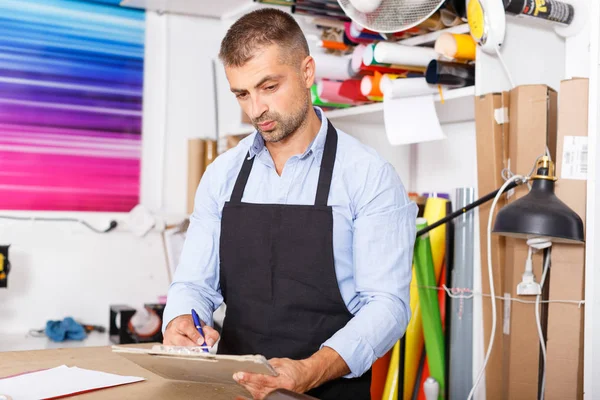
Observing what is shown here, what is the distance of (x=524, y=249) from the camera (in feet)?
6.56

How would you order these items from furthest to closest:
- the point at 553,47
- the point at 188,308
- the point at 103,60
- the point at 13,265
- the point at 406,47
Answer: the point at 103,60
the point at 13,265
the point at 406,47
the point at 553,47
the point at 188,308

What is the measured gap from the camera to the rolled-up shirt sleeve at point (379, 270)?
1.47 metres

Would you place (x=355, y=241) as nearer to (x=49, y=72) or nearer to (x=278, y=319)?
(x=278, y=319)

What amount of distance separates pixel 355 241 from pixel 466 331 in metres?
0.79

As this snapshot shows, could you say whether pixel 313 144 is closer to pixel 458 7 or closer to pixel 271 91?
pixel 271 91

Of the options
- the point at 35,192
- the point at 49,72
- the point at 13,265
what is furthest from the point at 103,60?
the point at 13,265

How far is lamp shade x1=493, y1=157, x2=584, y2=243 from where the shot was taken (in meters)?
1.68

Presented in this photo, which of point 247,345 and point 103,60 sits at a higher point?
point 103,60

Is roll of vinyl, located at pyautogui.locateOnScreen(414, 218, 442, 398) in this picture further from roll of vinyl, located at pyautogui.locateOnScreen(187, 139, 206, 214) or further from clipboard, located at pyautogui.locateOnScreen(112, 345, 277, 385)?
roll of vinyl, located at pyautogui.locateOnScreen(187, 139, 206, 214)

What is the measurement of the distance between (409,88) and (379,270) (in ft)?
3.07

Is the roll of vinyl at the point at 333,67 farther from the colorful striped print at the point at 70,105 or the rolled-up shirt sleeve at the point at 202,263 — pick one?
the colorful striped print at the point at 70,105

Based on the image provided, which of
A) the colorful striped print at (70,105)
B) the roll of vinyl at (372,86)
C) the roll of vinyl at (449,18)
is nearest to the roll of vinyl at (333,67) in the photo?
the roll of vinyl at (372,86)

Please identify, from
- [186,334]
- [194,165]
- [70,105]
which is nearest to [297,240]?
[186,334]

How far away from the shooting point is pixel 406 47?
2.34 metres
